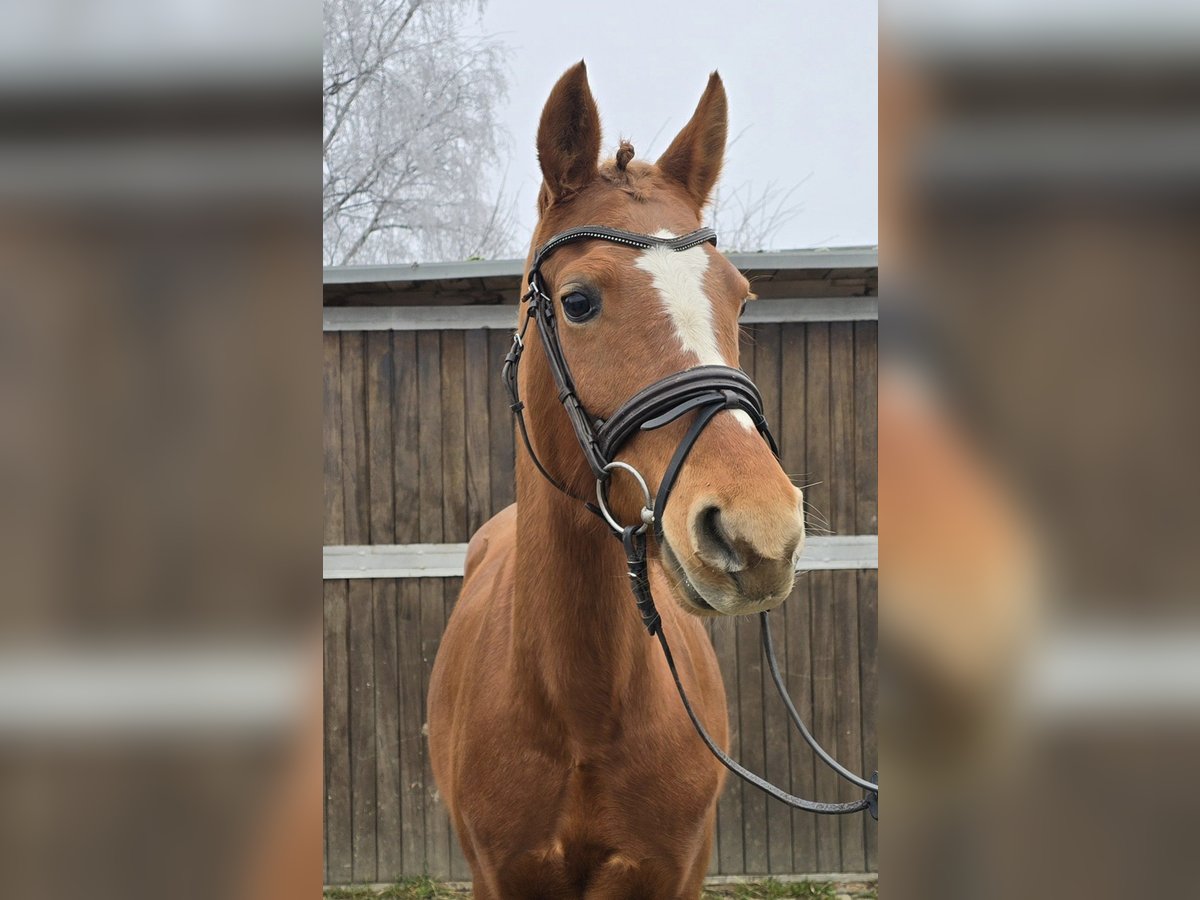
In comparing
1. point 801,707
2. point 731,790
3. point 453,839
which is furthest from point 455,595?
point 801,707

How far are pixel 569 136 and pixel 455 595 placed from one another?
114 inches

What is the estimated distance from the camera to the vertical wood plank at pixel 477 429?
13.6 ft

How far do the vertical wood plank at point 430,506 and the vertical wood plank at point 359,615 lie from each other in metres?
0.27

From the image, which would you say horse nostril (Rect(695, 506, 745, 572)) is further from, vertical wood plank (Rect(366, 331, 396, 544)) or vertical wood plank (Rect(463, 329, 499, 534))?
vertical wood plank (Rect(366, 331, 396, 544))

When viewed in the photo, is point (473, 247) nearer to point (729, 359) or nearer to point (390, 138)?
point (390, 138)

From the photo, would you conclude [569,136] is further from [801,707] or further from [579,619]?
[801,707]

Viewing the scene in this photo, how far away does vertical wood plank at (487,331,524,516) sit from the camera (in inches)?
164
